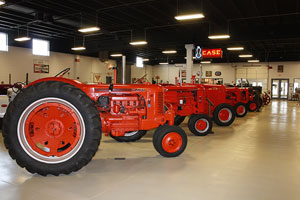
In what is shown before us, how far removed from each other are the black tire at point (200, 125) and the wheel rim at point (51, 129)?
345cm

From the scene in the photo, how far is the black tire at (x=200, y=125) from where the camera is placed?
6.29 meters

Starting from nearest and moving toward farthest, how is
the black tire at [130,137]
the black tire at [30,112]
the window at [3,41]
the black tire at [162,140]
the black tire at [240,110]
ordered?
the black tire at [30,112], the black tire at [162,140], the black tire at [130,137], the black tire at [240,110], the window at [3,41]

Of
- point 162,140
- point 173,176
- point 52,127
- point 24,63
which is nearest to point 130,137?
point 162,140

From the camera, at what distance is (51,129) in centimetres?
338

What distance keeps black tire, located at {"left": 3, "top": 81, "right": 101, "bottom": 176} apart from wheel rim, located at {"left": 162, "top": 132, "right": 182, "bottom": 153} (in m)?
1.36

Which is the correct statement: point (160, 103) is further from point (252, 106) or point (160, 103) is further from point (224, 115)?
point (252, 106)

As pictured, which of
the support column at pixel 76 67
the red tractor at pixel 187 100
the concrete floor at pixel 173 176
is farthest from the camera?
the support column at pixel 76 67

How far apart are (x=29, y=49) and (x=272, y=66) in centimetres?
2220

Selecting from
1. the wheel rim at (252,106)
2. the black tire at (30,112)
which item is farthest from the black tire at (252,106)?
the black tire at (30,112)

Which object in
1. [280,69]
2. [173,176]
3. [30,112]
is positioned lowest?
[173,176]

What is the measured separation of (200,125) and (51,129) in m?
3.93

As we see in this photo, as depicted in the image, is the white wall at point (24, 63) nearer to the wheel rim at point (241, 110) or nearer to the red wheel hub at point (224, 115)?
the wheel rim at point (241, 110)

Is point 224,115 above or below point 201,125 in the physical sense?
above

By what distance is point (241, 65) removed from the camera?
90.7 ft
